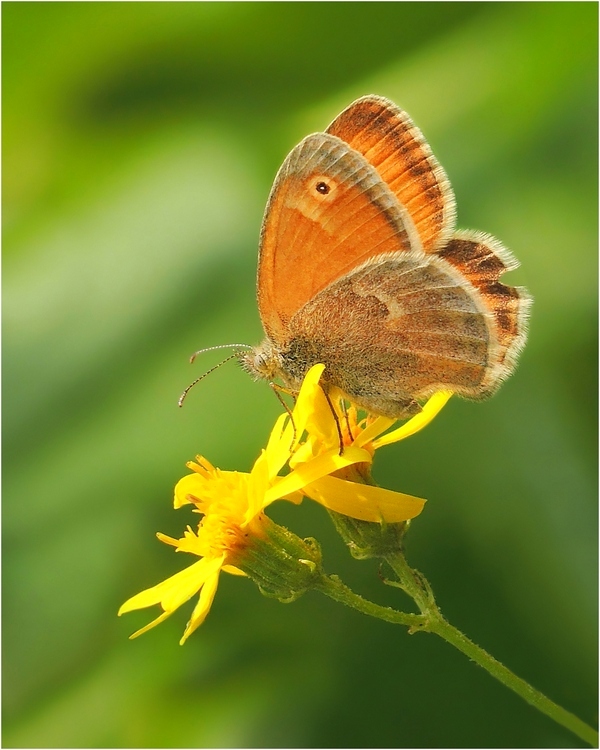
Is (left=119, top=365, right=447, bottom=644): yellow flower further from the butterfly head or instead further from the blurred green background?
the blurred green background

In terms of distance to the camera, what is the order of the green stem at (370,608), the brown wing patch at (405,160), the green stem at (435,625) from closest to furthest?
the green stem at (435,625) < the green stem at (370,608) < the brown wing patch at (405,160)

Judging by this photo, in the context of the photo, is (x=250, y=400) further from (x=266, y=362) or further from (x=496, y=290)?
(x=496, y=290)

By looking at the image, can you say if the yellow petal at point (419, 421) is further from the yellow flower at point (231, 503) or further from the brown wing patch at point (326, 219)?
the brown wing patch at point (326, 219)

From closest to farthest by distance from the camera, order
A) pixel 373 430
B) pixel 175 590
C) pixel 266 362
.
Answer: pixel 175 590 < pixel 373 430 < pixel 266 362

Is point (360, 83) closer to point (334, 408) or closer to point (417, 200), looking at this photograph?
point (417, 200)

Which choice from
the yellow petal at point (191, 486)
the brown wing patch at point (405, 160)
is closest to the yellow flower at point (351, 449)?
the yellow petal at point (191, 486)

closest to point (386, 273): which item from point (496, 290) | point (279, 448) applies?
point (496, 290)

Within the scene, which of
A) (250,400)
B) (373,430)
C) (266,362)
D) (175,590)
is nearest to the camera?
(175,590)
